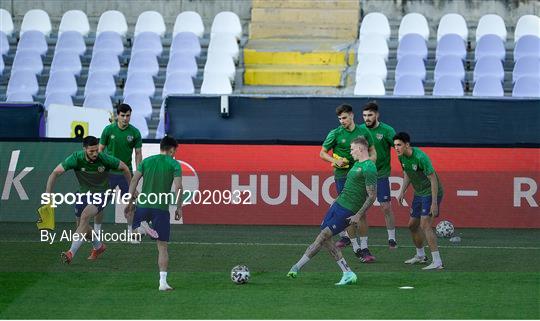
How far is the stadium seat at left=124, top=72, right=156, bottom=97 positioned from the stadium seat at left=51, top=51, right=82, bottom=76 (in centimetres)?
146

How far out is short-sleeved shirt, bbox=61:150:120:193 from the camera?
1634 centimetres

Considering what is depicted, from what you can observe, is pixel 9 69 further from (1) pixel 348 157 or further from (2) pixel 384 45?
(1) pixel 348 157

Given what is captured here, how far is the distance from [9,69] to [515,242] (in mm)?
14264

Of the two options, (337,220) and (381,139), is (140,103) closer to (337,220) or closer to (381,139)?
(381,139)

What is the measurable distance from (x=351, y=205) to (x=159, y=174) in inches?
87.9

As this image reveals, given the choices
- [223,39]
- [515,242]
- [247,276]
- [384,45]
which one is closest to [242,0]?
[223,39]

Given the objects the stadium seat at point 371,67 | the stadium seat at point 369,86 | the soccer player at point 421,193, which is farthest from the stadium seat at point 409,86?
the soccer player at point 421,193

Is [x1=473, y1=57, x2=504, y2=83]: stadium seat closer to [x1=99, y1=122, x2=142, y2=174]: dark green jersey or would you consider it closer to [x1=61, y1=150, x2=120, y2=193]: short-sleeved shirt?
[x1=99, y1=122, x2=142, y2=174]: dark green jersey

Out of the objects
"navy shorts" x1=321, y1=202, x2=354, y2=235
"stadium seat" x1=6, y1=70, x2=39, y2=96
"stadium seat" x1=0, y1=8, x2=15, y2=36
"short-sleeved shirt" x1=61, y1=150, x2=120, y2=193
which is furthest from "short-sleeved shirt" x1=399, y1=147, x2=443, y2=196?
"stadium seat" x1=0, y1=8, x2=15, y2=36

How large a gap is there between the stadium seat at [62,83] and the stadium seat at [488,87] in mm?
8598

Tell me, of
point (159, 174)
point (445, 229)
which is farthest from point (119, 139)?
point (445, 229)

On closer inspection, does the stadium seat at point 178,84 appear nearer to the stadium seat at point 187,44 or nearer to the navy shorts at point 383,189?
the stadium seat at point 187,44

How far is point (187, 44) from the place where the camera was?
93.5 feet

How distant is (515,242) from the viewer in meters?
19.2
